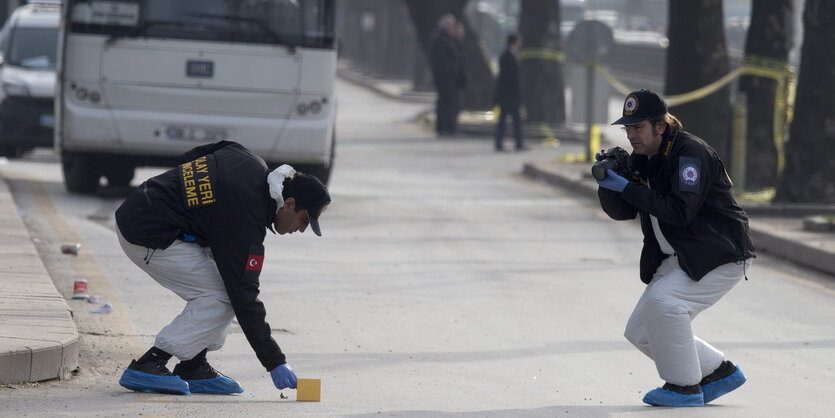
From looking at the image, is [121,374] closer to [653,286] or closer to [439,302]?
[653,286]

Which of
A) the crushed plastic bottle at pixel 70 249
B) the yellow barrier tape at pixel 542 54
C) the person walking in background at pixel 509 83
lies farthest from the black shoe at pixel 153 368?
the yellow barrier tape at pixel 542 54

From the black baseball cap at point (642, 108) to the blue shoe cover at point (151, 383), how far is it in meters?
2.20

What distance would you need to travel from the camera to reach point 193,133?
1489cm

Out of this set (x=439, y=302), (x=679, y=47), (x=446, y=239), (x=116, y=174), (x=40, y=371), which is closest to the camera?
(x=40, y=371)

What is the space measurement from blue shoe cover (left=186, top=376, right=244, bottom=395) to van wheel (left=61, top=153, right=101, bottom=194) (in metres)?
9.09

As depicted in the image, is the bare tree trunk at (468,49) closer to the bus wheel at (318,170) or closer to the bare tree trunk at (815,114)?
the bus wheel at (318,170)

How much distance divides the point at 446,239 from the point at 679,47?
5.19 metres

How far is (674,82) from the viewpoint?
57.0ft

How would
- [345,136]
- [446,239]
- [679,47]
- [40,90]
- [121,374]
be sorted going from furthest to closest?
[345,136] < [40,90] < [679,47] < [446,239] < [121,374]

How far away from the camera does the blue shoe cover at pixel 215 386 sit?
6590 millimetres

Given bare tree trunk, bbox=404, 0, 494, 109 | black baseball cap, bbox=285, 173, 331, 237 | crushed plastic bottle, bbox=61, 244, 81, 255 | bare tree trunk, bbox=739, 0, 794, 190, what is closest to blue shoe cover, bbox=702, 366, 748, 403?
black baseball cap, bbox=285, 173, 331, 237

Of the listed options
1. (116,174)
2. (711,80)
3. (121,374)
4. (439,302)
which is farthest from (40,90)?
(121,374)

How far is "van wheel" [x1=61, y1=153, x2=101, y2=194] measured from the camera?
15414 mm

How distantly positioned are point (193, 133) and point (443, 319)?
6.28 metres
